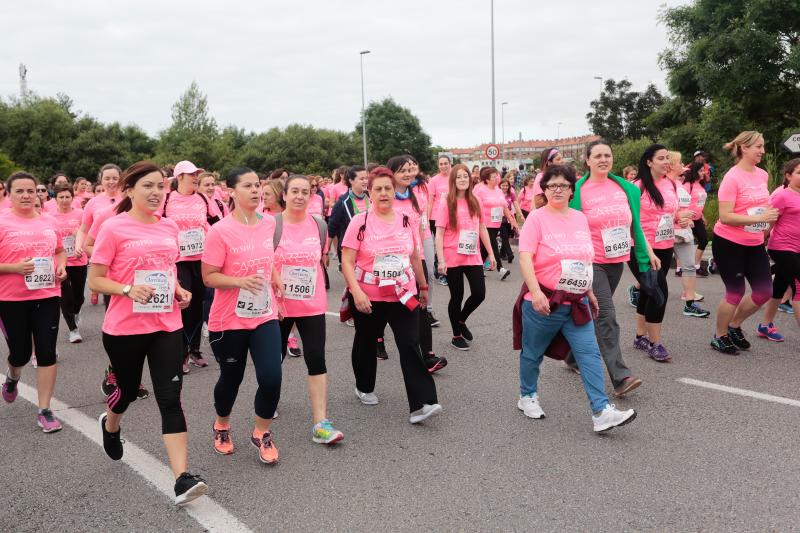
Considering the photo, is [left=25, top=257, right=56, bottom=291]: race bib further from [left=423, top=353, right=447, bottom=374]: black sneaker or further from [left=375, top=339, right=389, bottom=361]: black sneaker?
[left=423, top=353, right=447, bottom=374]: black sneaker

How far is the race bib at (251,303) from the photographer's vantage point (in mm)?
4078

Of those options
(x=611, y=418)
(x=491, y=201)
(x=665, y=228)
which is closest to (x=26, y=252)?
(x=611, y=418)

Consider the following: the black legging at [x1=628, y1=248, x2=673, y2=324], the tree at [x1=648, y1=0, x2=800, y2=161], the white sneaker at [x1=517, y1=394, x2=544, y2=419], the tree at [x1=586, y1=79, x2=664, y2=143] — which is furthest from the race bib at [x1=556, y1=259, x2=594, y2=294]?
the tree at [x1=586, y1=79, x2=664, y2=143]

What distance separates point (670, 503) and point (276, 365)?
7.78ft

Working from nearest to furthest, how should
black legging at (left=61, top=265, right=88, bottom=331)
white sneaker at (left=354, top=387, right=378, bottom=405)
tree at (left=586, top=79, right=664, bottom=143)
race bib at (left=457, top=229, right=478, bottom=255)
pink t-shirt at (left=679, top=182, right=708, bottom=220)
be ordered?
white sneaker at (left=354, top=387, right=378, bottom=405)
race bib at (left=457, top=229, right=478, bottom=255)
black legging at (left=61, top=265, right=88, bottom=331)
pink t-shirt at (left=679, top=182, right=708, bottom=220)
tree at (left=586, top=79, right=664, bottom=143)

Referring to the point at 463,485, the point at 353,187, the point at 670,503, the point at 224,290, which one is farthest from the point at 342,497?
the point at 353,187

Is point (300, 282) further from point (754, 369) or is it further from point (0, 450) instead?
point (754, 369)

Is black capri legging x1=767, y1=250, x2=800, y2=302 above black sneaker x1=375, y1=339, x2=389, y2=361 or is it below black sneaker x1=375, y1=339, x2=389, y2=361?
above

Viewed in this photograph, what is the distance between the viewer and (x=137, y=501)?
3682 mm

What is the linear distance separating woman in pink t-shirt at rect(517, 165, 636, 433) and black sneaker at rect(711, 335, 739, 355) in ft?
7.99

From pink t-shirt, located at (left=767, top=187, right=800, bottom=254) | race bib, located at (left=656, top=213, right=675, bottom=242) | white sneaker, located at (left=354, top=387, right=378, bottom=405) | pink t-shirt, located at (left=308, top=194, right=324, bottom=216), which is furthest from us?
pink t-shirt, located at (left=308, top=194, right=324, bottom=216)

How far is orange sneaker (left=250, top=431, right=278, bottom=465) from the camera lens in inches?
163

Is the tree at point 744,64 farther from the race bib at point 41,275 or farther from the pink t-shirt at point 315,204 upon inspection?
the race bib at point 41,275

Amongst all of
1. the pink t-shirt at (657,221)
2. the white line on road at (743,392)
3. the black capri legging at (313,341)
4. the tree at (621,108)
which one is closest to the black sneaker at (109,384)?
the black capri legging at (313,341)
